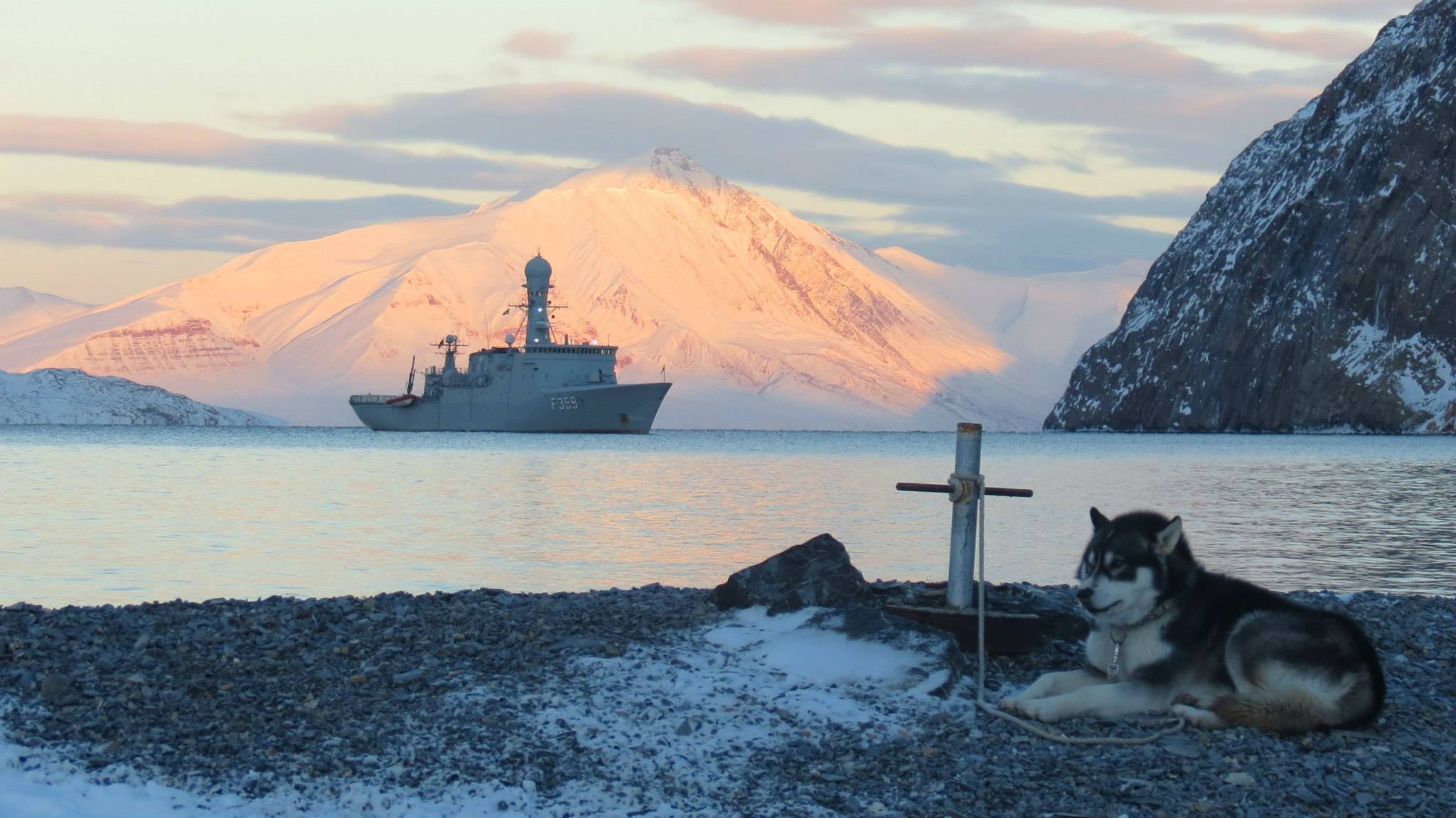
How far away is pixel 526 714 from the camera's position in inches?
406

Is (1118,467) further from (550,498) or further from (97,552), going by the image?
(97,552)

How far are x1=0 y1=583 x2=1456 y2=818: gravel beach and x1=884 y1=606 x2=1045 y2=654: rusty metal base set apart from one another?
16 centimetres

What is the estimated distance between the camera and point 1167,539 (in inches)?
403

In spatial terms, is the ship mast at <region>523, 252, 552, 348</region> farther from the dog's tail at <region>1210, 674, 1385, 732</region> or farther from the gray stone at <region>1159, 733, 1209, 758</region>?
the gray stone at <region>1159, 733, 1209, 758</region>

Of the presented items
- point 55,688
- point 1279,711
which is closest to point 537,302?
point 55,688

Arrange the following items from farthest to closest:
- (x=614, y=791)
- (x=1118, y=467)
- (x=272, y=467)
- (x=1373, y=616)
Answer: (x=1118, y=467) < (x=272, y=467) < (x=1373, y=616) < (x=614, y=791)

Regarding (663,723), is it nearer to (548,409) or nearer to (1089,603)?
(1089,603)

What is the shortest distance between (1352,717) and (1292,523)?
102 feet

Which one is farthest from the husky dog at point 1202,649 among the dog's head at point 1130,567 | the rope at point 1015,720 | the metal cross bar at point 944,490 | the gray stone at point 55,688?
the gray stone at point 55,688

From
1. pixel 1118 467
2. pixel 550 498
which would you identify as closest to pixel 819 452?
pixel 1118 467

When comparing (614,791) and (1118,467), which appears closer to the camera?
(614,791)

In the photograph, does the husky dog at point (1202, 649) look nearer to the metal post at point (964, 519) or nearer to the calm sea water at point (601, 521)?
the metal post at point (964, 519)

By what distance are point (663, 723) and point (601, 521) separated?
103 feet

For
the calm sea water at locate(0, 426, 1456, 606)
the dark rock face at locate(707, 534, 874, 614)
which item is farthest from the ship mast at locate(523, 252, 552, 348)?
the dark rock face at locate(707, 534, 874, 614)
